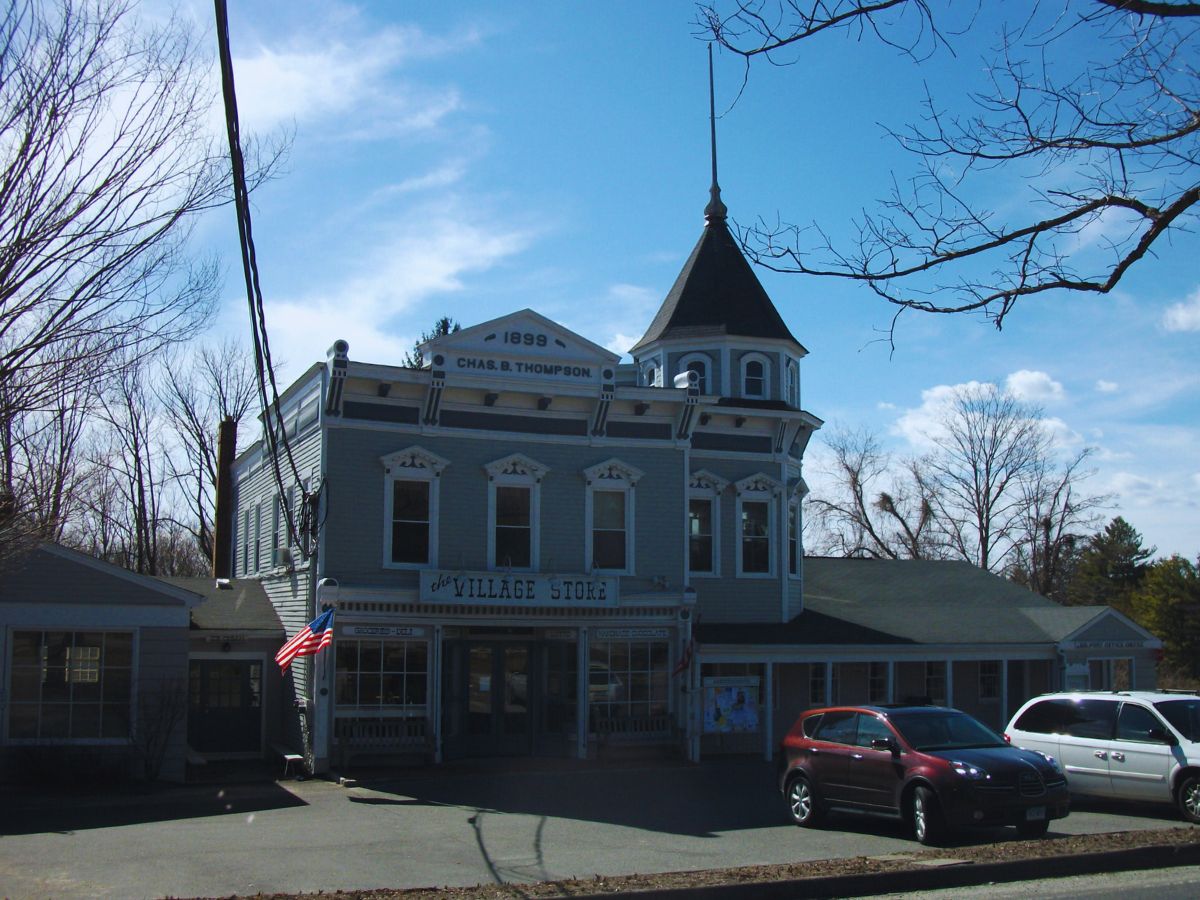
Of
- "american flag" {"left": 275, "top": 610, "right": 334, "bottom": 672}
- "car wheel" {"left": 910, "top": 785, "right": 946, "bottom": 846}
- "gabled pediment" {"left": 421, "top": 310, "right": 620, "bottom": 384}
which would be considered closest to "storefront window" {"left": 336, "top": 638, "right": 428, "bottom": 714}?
"american flag" {"left": 275, "top": 610, "right": 334, "bottom": 672}

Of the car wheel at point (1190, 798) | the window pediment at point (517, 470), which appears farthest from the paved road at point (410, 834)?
the window pediment at point (517, 470)

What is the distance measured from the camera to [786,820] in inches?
657

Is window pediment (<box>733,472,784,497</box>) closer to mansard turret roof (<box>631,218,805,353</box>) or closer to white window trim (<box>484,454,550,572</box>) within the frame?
mansard turret roof (<box>631,218,805,353</box>)

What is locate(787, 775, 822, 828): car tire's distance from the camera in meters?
15.7

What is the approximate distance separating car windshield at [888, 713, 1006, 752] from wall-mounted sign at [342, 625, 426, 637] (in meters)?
10.5

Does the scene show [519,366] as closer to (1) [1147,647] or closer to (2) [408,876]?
(2) [408,876]

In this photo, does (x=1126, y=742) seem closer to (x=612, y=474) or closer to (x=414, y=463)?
(x=612, y=474)

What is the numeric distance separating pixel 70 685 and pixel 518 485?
886 centimetres

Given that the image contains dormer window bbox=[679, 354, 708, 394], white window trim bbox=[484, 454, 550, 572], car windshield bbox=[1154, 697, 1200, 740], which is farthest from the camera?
dormer window bbox=[679, 354, 708, 394]

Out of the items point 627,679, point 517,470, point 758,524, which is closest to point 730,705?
point 627,679

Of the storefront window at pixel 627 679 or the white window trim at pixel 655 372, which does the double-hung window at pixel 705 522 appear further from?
the white window trim at pixel 655 372

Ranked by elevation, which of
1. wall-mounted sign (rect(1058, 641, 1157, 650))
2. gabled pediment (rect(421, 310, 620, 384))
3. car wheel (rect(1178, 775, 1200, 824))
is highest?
gabled pediment (rect(421, 310, 620, 384))

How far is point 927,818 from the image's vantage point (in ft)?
45.5

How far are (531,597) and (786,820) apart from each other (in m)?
7.92
